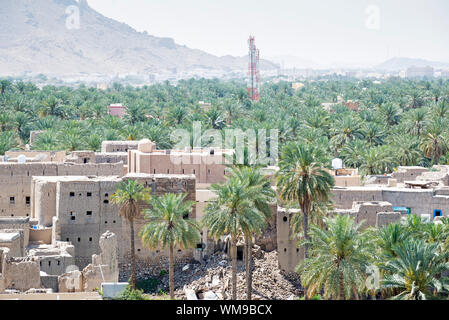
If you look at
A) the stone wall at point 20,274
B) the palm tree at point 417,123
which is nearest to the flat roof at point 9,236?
the stone wall at point 20,274

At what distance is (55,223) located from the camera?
32062mm

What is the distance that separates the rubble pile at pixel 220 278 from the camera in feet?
97.8

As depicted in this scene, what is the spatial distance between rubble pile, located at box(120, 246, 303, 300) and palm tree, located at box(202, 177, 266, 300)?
2.01 m

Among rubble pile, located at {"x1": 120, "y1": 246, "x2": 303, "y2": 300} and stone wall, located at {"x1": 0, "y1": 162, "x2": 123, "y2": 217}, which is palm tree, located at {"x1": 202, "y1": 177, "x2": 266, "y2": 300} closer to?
rubble pile, located at {"x1": 120, "y1": 246, "x2": 303, "y2": 300}

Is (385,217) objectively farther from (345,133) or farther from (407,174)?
(345,133)

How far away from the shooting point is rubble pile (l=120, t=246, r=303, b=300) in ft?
97.8

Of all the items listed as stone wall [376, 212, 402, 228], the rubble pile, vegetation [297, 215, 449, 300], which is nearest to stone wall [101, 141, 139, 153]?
the rubble pile

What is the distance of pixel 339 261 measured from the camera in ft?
78.3

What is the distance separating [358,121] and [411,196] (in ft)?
93.0

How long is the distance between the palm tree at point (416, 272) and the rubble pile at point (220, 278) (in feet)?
25.3

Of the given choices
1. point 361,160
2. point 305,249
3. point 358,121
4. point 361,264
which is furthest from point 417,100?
point 361,264

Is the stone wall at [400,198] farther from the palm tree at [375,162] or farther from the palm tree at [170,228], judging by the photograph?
the palm tree at [375,162]

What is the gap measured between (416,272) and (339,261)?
2.92 meters
